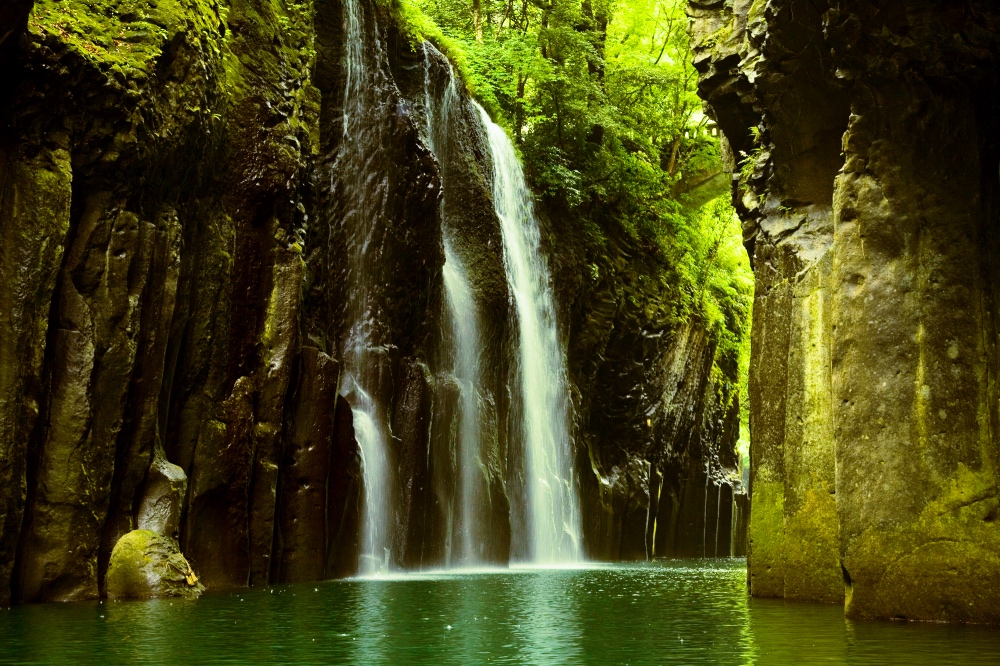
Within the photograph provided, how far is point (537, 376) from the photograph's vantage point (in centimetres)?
2233

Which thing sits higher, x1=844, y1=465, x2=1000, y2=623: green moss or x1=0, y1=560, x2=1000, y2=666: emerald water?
x1=844, y1=465, x2=1000, y2=623: green moss

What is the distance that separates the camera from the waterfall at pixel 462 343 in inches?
743

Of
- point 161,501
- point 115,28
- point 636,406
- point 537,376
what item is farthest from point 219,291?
point 636,406

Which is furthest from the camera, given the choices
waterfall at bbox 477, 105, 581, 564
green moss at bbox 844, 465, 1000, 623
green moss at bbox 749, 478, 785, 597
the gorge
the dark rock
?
waterfall at bbox 477, 105, 581, 564

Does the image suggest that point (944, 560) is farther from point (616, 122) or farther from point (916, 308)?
point (616, 122)

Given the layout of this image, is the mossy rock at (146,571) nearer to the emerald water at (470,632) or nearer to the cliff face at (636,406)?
the emerald water at (470,632)

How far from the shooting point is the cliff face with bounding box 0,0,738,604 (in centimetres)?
1034

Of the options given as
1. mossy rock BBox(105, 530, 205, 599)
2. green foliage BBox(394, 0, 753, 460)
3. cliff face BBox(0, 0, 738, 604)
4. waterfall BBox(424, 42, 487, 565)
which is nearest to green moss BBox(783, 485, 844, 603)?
mossy rock BBox(105, 530, 205, 599)

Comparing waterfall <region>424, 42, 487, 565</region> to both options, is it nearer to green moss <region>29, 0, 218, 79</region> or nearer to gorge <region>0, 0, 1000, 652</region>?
gorge <region>0, 0, 1000, 652</region>

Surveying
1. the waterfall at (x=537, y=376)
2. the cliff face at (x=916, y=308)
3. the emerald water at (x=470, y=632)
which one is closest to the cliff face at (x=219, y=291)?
the waterfall at (x=537, y=376)

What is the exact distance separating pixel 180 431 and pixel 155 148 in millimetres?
3477

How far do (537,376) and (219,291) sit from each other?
10088mm

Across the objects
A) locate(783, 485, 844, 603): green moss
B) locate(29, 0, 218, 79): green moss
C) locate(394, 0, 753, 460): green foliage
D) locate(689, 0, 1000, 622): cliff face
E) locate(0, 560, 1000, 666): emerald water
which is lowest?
locate(0, 560, 1000, 666): emerald water

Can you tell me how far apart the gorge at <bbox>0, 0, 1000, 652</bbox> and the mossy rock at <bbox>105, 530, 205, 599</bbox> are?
0.12 feet
